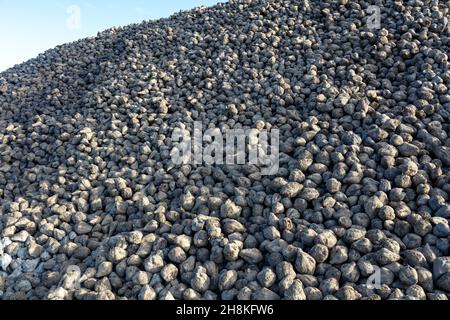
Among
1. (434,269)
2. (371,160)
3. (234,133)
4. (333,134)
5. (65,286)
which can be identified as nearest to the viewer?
(434,269)

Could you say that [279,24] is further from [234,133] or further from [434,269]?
[434,269]

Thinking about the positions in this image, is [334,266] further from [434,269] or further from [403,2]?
[403,2]

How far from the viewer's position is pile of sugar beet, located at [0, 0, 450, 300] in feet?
9.30

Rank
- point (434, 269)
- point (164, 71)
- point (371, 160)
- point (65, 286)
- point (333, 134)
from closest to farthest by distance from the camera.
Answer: point (434, 269) < point (65, 286) < point (371, 160) < point (333, 134) < point (164, 71)

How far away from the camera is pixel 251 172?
150 inches

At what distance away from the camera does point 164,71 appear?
601cm

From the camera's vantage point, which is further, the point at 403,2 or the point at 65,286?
the point at 403,2

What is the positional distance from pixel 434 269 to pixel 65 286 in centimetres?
280

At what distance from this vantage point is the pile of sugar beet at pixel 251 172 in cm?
284

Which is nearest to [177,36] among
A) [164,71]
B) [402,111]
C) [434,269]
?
[164,71]

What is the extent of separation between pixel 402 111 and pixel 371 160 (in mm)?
921
